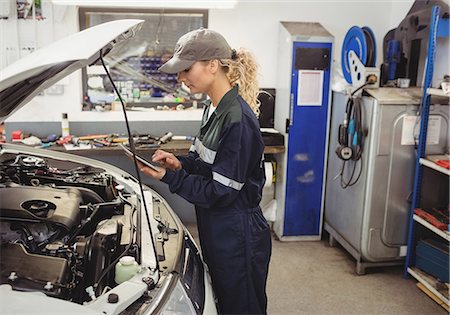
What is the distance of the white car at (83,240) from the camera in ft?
3.88

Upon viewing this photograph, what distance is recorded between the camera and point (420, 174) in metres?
3.15

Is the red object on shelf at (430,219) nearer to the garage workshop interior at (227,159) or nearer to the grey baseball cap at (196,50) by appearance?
the garage workshop interior at (227,159)

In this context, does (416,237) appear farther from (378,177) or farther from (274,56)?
(274,56)

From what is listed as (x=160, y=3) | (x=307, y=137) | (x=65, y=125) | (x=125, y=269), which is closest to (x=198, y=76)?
(x=125, y=269)

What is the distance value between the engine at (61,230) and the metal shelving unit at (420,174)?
2011mm

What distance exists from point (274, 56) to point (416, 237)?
187cm

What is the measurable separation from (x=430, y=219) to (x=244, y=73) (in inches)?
71.2

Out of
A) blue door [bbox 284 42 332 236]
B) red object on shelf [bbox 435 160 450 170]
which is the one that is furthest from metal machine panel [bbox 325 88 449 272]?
blue door [bbox 284 42 332 236]

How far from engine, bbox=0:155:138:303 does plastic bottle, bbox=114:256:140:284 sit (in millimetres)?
34

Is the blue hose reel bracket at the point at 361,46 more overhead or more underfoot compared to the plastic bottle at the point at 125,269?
more overhead

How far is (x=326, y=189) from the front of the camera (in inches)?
157

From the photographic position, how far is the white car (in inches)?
46.6

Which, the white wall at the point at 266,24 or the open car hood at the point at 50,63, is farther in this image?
the white wall at the point at 266,24

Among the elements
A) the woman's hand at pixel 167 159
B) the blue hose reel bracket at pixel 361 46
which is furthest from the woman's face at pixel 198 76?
the blue hose reel bracket at pixel 361 46
